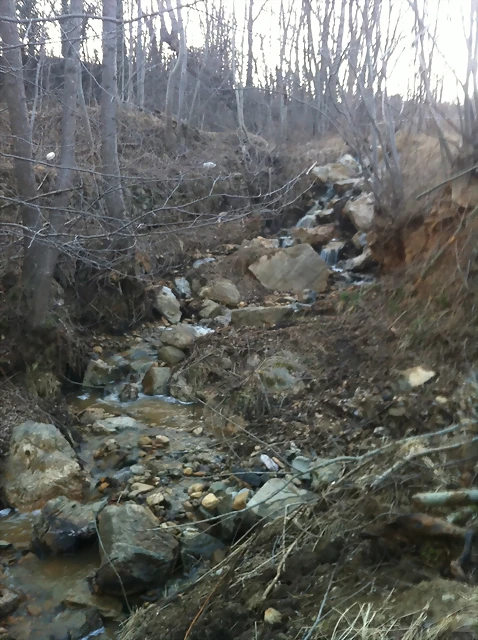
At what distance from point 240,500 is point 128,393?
2.66 metres

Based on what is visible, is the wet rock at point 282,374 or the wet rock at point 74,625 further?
the wet rock at point 282,374

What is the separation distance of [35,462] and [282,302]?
4.59 metres

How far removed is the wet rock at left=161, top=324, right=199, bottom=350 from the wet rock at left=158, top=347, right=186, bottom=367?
121mm

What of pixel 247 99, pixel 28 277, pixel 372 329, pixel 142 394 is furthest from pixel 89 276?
pixel 247 99

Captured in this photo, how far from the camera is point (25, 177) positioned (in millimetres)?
5277

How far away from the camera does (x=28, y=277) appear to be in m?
5.65

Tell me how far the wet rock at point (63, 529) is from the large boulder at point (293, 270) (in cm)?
533

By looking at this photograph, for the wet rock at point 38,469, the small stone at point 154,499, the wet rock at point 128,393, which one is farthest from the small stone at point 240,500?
the wet rock at point 128,393

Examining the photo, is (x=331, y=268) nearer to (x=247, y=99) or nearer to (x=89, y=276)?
(x=89, y=276)

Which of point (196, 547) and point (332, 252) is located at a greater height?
point (332, 252)

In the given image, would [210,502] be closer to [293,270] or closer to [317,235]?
[293,270]

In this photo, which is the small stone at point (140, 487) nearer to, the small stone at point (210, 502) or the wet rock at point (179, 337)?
the small stone at point (210, 502)

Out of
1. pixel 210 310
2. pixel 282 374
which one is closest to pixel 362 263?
pixel 210 310

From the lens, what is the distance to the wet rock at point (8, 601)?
2971 mm
